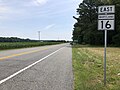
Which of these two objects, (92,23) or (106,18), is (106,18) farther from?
(92,23)

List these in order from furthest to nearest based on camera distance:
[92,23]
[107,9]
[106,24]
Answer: [92,23] → [107,9] → [106,24]

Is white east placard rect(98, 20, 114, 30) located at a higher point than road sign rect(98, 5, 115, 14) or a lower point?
lower

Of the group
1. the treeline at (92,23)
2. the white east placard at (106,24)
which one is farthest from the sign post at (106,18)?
the treeline at (92,23)

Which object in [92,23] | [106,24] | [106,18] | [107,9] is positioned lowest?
[106,24]

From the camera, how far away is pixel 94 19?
82.0m

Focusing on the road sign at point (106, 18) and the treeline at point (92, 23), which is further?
the treeline at point (92, 23)

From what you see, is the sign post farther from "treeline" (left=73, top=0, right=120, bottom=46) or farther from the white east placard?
"treeline" (left=73, top=0, right=120, bottom=46)

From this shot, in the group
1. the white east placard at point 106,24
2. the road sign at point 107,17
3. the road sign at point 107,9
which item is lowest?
the white east placard at point 106,24

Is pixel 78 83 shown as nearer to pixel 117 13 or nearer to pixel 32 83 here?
pixel 32 83

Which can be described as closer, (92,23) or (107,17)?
(107,17)

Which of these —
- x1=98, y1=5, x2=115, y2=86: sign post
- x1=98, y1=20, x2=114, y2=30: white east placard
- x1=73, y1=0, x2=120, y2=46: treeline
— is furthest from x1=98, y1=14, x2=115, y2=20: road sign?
x1=73, y1=0, x2=120, y2=46: treeline

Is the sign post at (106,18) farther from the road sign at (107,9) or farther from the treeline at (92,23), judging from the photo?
the treeline at (92,23)

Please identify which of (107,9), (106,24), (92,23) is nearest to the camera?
(106,24)

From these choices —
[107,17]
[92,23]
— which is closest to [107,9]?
[107,17]
